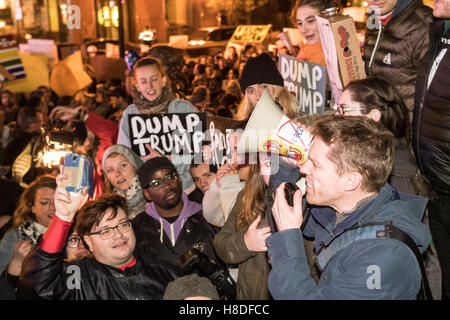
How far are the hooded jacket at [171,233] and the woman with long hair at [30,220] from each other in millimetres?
776

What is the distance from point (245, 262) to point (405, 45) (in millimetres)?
1756

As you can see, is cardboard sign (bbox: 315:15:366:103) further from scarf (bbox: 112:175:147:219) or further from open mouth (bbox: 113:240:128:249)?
scarf (bbox: 112:175:147:219)

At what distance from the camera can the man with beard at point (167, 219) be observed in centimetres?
384

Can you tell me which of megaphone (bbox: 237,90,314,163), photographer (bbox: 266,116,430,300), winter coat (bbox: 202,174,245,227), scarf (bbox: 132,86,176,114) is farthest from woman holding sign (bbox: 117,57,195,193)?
photographer (bbox: 266,116,430,300)

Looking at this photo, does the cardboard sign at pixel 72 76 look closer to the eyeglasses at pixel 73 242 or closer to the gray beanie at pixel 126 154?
the gray beanie at pixel 126 154

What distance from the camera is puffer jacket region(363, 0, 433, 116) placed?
Result: 3.34 metres

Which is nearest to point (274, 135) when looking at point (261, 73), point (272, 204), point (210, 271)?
point (272, 204)

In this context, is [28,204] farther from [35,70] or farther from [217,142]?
[35,70]

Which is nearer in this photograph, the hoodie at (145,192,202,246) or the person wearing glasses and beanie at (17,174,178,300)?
the person wearing glasses and beanie at (17,174,178,300)

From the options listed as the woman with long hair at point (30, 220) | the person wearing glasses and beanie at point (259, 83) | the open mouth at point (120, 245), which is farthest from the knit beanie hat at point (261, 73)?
the woman with long hair at point (30, 220)

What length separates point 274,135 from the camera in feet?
8.54

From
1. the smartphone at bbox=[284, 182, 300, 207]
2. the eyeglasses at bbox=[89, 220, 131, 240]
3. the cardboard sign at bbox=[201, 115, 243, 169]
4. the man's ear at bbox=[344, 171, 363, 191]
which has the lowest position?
the eyeglasses at bbox=[89, 220, 131, 240]

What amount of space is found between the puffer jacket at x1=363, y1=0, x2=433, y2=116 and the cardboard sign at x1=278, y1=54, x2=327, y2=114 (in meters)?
0.52
